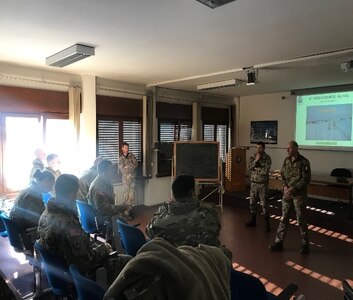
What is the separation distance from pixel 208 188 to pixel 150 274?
7.17 metres

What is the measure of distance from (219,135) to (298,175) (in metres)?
4.40

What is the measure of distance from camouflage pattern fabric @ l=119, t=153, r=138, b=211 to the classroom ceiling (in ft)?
6.09

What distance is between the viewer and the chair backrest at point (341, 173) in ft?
19.8

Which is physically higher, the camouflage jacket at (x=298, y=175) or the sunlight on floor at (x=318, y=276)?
the camouflage jacket at (x=298, y=175)

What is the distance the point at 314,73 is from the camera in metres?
5.04

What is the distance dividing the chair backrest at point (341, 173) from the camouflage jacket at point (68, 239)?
5.79 m

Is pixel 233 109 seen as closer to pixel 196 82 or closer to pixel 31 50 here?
pixel 196 82

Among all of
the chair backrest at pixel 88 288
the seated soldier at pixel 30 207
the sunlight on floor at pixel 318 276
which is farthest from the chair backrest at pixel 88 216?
the sunlight on floor at pixel 318 276

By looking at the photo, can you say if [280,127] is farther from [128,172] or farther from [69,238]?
[69,238]

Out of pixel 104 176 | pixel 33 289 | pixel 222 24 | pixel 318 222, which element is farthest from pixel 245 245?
pixel 222 24

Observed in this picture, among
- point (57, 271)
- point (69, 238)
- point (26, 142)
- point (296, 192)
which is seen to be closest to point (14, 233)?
point (57, 271)

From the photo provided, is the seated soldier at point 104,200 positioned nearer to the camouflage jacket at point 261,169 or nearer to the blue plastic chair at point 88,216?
the blue plastic chair at point 88,216

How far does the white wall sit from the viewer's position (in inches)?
257

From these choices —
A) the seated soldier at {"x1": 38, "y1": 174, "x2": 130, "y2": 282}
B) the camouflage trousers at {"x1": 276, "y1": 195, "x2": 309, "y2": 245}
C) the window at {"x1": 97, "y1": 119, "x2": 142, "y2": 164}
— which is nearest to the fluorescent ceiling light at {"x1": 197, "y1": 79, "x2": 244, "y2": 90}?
the window at {"x1": 97, "y1": 119, "x2": 142, "y2": 164}
